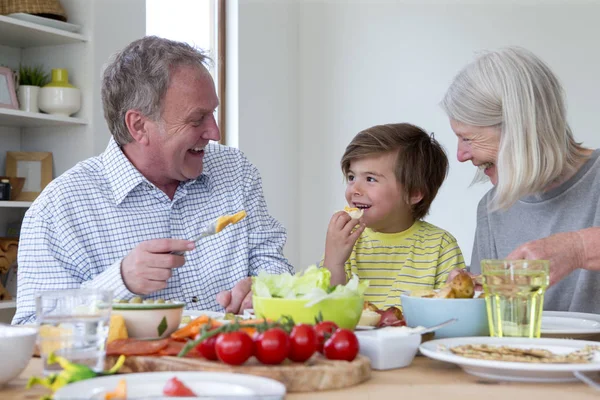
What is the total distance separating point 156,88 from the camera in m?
2.29

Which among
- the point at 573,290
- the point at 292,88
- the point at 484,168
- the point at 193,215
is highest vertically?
the point at 292,88

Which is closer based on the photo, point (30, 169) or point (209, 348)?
point (209, 348)

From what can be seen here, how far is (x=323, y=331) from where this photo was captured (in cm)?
110

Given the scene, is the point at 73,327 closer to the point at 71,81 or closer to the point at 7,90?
the point at 7,90

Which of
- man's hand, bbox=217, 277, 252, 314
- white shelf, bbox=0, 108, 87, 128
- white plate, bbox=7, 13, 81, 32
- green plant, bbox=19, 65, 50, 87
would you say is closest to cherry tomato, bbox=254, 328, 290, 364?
man's hand, bbox=217, 277, 252, 314

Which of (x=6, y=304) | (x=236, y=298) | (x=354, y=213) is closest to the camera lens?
(x=236, y=298)

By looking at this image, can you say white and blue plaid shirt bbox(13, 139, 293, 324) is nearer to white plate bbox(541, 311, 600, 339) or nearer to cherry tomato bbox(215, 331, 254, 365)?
cherry tomato bbox(215, 331, 254, 365)

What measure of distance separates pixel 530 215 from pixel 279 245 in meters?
0.74

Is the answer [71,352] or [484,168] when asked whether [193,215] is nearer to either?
[484,168]

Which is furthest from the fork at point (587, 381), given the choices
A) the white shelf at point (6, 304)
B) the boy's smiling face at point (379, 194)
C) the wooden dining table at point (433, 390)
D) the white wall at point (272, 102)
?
the white wall at point (272, 102)

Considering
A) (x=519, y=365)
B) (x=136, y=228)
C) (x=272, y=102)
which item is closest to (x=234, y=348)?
(x=519, y=365)

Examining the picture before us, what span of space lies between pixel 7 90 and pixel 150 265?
2.32 metres

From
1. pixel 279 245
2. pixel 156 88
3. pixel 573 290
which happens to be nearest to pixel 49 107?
pixel 156 88

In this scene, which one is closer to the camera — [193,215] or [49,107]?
[193,215]
